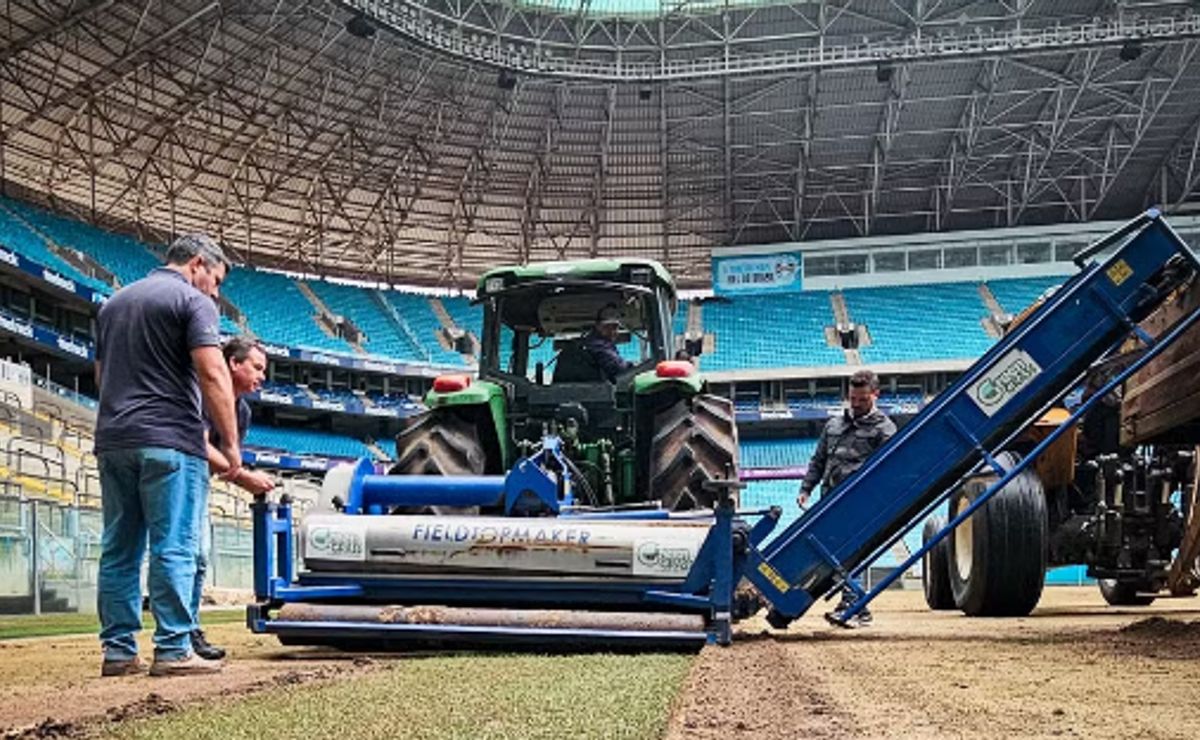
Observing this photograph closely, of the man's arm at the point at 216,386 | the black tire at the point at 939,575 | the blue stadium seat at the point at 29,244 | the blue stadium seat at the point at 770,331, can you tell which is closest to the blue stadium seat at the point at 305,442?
the blue stadium seat at the point at 29,244

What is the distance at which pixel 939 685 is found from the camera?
354cm

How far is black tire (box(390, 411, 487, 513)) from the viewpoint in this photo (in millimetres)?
6383

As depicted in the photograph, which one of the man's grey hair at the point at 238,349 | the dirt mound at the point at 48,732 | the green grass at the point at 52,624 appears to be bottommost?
the green grass at the point at 52,624

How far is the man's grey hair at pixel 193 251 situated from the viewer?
185 inches

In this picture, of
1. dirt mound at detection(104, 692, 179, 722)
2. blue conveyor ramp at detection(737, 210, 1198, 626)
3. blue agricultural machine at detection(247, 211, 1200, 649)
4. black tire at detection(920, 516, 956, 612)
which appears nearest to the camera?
dirt mound at detection(104, 692, 179, 722)

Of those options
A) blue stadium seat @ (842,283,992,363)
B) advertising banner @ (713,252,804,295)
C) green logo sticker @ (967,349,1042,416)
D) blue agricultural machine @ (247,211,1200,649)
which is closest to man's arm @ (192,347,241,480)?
blue agricultural machine @ (247,211,1200,649)

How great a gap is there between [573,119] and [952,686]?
105ft

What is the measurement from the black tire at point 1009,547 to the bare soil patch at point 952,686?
1.25 meters

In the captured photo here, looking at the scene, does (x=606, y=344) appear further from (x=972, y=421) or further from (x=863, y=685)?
(x=863, y=685)

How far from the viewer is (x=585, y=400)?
276 inches

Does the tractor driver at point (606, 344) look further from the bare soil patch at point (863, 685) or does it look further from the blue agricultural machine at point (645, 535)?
the bare soil patch at point (863, 685)

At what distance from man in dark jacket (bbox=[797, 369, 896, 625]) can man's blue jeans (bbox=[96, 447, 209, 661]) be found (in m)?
4.21

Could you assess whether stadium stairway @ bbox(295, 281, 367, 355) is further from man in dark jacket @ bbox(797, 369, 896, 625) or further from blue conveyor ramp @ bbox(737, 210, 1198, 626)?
blue conveyor ramp @ bbox(737, 210, 1198, 626)

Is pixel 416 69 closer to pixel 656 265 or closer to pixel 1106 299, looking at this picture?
pixel 656 265
